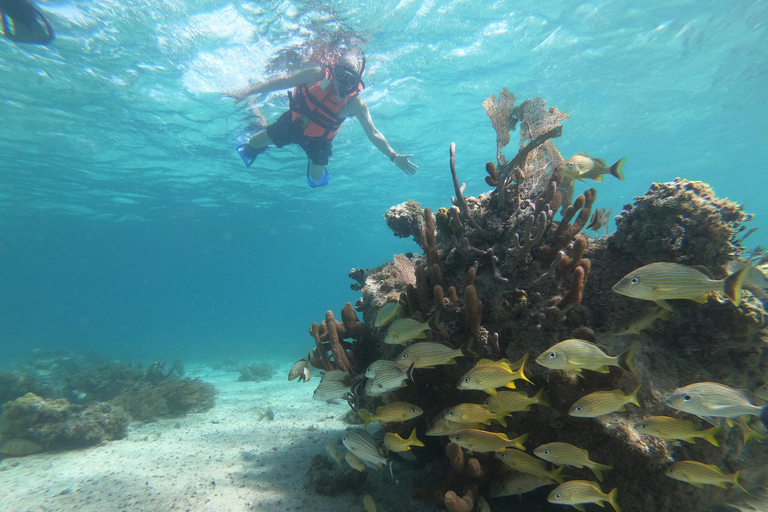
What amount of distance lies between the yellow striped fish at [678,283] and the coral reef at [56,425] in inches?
395

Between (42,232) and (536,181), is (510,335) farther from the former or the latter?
(42,232)

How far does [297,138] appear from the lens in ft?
34.2

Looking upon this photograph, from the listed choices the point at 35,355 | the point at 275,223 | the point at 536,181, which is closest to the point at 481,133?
the point at 536,181

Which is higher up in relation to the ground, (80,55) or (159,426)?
(80,55)

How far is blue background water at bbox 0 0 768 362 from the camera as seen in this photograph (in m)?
12.1

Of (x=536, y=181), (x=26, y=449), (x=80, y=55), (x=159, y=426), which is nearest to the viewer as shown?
(x=536, y=181)

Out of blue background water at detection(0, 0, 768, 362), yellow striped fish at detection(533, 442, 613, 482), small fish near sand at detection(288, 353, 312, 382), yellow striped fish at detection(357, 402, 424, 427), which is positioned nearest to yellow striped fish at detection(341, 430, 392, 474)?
yellow striped fish at detection(357, 402, 424, 427)

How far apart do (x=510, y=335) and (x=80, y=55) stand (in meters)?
19.0

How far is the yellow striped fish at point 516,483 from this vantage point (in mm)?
2516

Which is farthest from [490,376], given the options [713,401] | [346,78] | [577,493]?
[346,78]

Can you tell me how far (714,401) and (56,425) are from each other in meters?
10.8

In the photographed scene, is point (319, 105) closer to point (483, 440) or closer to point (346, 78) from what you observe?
point (346, 78)

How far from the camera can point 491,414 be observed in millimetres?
2381

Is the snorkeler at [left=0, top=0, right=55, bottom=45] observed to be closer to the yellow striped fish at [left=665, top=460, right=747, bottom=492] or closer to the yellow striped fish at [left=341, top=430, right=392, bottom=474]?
the yellow striped fish at [left=341, top=430, right=392, bottom=474]
